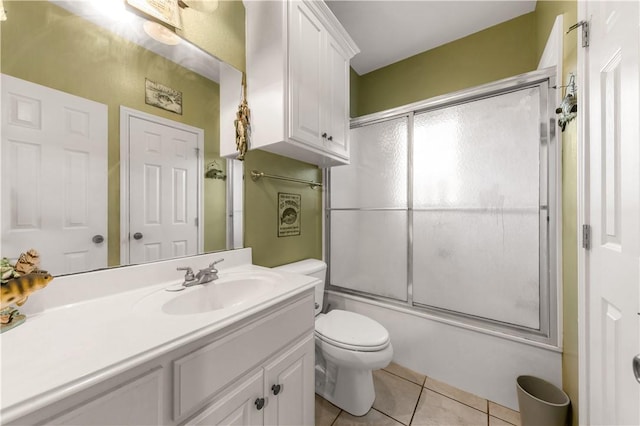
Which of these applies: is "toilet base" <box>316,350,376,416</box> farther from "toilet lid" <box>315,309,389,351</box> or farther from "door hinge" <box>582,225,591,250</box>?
"door hinge" <box>582,225,591,250</box>

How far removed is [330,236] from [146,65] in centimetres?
167

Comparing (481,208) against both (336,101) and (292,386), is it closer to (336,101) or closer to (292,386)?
(336,101)

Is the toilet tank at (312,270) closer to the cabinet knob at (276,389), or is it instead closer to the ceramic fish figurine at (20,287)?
the cabinet knob at (276,389)

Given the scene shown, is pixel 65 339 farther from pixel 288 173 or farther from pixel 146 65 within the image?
pixel 288 173

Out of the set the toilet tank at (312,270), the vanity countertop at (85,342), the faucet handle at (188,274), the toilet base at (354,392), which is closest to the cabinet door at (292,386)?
the vanity countertop at (85,342)

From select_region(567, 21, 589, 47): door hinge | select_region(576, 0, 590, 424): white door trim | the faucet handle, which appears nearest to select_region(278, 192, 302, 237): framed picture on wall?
the faucet handle

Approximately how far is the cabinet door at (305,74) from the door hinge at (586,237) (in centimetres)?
130

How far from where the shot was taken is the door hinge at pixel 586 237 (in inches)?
38.2

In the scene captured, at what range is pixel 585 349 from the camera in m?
1.00

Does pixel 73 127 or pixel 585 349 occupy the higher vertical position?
pixel 73 127

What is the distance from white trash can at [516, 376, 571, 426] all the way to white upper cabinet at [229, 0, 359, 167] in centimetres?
174

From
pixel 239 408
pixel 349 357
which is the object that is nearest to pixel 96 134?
pixel 239 408

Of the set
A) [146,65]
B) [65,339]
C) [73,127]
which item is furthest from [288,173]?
[65,339]

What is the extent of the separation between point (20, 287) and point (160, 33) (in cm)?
Answer: 109
